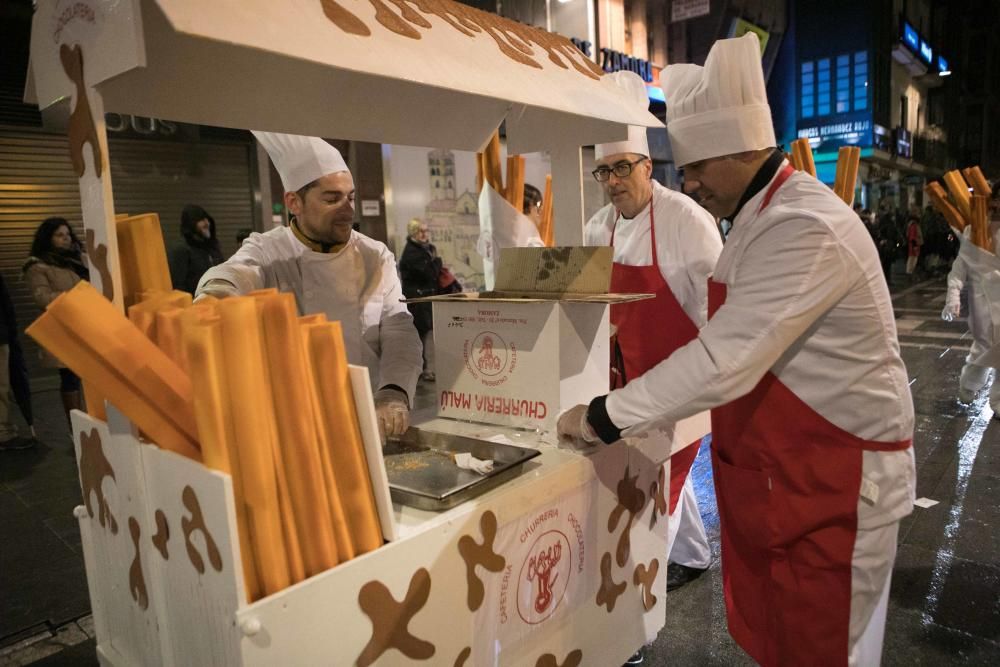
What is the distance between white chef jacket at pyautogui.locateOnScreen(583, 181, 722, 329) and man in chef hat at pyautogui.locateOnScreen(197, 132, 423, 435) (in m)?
1.10

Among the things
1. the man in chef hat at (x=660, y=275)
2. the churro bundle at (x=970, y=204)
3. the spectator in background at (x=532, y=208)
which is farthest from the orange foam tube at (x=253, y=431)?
the churro bundle at (x=970, y=204)

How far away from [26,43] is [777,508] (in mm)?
8554

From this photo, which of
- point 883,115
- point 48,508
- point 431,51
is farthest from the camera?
point 883,115

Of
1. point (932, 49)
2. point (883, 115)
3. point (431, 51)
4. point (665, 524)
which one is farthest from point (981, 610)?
point (932, 49)

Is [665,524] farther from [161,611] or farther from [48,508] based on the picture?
[48,508]

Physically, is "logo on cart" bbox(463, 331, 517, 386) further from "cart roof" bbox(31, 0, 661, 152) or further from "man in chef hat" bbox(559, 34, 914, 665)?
"cart roof" bbox(31, 0, 661, 152)

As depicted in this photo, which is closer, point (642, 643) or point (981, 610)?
point (642, 643)

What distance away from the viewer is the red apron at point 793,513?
1.64 m

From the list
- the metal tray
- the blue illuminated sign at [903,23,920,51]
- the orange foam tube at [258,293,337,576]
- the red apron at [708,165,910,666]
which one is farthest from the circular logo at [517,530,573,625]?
the blue illuminated sign at [903,23,920,51]

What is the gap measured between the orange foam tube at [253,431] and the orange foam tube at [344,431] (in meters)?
0.13

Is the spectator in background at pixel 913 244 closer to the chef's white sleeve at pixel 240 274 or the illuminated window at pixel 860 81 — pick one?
the illuminated window at pixel 860 81

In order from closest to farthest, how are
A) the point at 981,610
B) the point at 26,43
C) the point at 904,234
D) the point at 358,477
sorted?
the point at 358,477, the point at 981,610, the point at 26,43, the point at 904,234

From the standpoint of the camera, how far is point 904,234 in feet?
63.1

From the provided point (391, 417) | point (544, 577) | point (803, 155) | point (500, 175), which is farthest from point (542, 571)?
point (803, 155)
